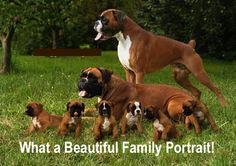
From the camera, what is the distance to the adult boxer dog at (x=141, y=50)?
25.2ft

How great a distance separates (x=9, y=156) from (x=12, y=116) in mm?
2128

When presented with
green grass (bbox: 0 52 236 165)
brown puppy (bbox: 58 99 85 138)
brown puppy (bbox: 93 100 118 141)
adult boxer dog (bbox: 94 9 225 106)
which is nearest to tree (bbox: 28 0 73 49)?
green grass (bbox: 0 52 236 165)

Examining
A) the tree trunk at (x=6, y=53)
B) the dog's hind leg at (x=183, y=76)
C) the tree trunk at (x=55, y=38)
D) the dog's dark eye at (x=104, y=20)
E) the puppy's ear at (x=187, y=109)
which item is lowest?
the tree trunk at (x=55, y=38)

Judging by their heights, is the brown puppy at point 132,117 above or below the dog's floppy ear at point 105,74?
below

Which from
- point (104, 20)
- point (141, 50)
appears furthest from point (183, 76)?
point (104, 20)

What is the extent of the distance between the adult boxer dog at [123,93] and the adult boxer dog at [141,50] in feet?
3.35

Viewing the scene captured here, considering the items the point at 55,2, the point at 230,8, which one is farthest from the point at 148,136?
the point at 230,8

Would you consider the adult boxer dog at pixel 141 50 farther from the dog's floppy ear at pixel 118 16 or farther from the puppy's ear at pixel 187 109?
the puppy's ear at pixel 187 109

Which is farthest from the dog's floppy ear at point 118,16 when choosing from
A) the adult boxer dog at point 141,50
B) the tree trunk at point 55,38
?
the tree trunk at point 55,38

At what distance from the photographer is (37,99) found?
8555 millimetres

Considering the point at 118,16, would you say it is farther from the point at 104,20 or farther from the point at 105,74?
the point at 105,74

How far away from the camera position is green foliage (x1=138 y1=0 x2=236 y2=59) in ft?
60.0

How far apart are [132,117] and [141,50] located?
221cm

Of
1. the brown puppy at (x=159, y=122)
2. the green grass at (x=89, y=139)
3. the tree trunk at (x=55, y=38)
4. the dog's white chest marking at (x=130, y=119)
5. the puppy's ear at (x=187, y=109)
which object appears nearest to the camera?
the green grass at (x=89, y=139)
